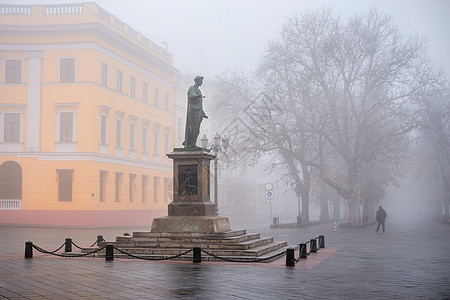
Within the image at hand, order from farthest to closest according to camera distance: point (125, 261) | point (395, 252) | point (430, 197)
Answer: point (430, 197), point (395, 252), point (125, 261)

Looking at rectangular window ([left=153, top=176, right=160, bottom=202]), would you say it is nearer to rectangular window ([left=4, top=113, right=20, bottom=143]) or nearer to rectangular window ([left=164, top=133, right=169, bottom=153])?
rectangular window ([left=164, top=133, right=169, bottom=153])

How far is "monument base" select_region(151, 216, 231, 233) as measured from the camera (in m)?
18.0

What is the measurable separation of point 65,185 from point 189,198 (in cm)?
2440

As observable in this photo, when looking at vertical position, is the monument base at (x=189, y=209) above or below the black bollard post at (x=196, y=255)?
above

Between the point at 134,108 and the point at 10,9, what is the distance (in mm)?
12071

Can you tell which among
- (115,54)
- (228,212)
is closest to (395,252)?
(115,54)

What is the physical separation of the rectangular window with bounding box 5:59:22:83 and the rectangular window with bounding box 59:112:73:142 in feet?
13.4

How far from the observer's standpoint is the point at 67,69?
138 ft

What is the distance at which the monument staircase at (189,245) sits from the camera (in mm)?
16703

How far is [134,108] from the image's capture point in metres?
48.7

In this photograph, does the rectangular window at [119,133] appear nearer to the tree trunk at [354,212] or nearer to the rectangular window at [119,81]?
the rectangular window at [119,81]

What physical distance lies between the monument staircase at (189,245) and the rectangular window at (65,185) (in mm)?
23473

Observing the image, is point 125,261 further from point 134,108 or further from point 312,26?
point 134,108

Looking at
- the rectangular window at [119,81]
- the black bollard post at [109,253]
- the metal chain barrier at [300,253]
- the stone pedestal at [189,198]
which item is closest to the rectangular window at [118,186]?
the rectangular window at [119,81]
